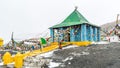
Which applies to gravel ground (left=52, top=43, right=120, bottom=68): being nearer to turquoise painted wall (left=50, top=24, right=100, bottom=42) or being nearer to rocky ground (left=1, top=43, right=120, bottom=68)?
rocky ground (left=1, top=43, right=120, bottom=68)

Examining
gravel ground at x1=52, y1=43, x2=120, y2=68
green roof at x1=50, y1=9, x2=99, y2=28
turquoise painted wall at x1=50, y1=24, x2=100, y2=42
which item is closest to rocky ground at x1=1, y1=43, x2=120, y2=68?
gravel ground at x1=52, y1=43, x2=120, y2=68

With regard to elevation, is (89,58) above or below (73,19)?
below

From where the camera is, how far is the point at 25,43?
3834cm

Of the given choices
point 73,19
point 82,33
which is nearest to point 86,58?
point 82,33

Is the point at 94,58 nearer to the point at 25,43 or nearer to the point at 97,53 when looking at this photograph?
the point at 97,53

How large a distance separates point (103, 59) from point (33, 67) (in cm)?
524

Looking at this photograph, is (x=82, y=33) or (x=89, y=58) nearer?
(x=89, y=58)

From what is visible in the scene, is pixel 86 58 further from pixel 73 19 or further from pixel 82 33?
pixel 73 19

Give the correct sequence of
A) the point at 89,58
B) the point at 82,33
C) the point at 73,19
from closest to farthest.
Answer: the point at 89,58
the point at 82,33
the point at 73,19

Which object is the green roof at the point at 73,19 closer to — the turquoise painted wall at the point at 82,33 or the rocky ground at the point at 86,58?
the turquoise painted wall at the point at 82,33

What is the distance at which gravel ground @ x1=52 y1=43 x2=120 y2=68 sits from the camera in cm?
1826

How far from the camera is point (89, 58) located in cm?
2005

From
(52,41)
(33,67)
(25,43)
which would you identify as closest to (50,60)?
(33,67)

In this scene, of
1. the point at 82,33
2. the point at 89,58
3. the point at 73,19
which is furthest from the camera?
the point at 73,19
